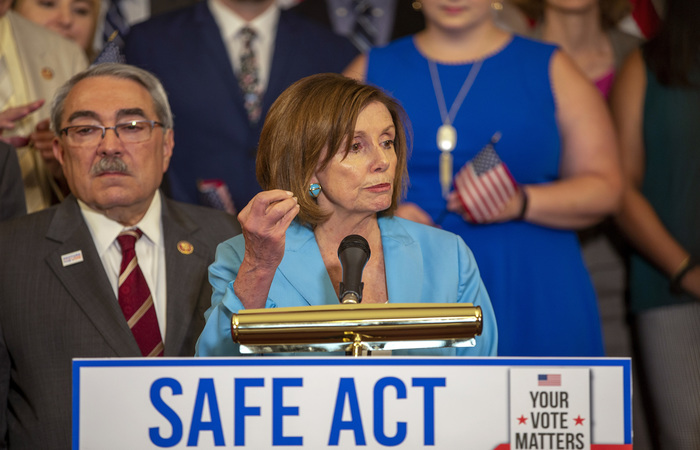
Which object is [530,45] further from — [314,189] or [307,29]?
[314,189]

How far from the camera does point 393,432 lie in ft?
4.66

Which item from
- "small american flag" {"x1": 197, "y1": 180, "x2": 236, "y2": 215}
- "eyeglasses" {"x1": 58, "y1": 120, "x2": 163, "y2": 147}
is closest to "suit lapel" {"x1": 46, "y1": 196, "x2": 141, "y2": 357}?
"eyeglasses" {"x1": 58, "y1": 120, "x2": 163, "y2": 147}

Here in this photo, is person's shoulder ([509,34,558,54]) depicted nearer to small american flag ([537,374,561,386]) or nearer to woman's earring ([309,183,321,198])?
woman's earring ([309,183,321,198])

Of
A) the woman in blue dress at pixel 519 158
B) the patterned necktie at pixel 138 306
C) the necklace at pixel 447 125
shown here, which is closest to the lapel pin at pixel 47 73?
the patterned necktie at pixel 138 306

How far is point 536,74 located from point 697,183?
0.84 meters

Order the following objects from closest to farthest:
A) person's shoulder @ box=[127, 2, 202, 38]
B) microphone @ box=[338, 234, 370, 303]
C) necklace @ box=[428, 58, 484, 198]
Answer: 1. microphone @ box=[338, 234, 370, 303]
2. necklace @ box=[428, 58, 484, 198]
3. person's shoulder @ box=[127, 2, 202, 38]

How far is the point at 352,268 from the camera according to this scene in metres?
1.55

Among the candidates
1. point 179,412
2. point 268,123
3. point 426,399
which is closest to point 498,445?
point 426,399

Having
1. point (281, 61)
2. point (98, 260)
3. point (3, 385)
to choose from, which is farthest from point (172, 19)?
point (3, 385)

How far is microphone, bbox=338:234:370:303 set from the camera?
1.53 metres

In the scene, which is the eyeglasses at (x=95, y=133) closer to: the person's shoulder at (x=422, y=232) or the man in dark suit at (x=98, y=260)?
the man in dark suit at (x=98, y=260)

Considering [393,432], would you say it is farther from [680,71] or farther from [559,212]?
[680,71]

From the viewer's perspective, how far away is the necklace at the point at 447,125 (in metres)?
3.21

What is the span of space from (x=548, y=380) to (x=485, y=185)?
5.70ft
